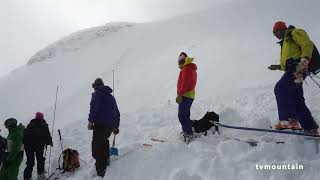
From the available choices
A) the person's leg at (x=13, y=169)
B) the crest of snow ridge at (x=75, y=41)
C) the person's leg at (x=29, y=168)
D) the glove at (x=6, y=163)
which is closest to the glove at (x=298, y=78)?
the person's leg at (x=13, y=169)

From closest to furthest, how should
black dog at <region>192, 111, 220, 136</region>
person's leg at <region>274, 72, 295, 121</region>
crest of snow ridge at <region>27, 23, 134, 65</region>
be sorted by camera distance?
person's leg at <region>274, 72, 295, 121</region> < black dog at <region>192, 111, 220, 136</region> < crest of snow ridge at <region>27, 23, 134, 65</region>

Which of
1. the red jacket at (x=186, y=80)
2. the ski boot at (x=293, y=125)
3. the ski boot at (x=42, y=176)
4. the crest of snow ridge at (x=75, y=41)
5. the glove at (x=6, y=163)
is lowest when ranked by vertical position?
the ski boot at (x=42, y=176)

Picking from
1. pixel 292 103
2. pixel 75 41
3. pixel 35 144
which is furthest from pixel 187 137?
pixel 75 41

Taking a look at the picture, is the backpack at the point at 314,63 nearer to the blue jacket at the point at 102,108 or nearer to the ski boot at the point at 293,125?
the ski boot at the point at 293,125

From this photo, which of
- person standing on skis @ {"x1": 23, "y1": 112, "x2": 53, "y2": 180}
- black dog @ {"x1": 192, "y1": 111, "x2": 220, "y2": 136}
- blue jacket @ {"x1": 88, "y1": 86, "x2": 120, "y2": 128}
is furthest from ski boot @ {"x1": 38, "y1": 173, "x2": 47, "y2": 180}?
black dog @ {"x1": 192, "y1": 111, "x2": 220, "y2": 136}

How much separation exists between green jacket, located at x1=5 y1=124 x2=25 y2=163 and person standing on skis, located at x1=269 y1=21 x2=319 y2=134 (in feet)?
17.8

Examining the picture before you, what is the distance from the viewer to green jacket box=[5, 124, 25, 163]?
31.5ft

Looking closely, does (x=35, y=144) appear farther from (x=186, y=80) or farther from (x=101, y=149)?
(x=186, y=80)

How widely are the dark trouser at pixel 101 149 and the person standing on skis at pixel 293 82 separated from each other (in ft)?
11.3

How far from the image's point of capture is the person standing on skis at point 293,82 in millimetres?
8055

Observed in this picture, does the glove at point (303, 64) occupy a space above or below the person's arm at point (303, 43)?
below

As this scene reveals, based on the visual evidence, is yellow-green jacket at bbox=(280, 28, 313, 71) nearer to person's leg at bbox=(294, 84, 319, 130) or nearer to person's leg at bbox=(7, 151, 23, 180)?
person's leg at bbox=(294, 84, 319, 130)

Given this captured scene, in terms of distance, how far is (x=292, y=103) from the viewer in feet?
27.5

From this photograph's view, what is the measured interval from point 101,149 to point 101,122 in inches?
22.0
